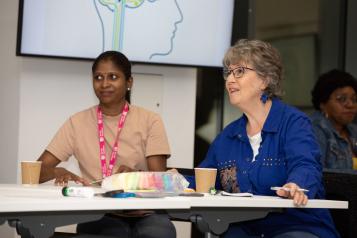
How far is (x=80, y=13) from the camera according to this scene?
12.7 feet

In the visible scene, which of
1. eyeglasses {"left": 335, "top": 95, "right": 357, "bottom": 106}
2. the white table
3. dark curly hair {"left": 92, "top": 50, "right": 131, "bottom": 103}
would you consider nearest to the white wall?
dark curly hair {"left": 92, "top": 50, "right": 131, "bottom": 103}

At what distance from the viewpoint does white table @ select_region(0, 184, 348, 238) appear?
1.79 m

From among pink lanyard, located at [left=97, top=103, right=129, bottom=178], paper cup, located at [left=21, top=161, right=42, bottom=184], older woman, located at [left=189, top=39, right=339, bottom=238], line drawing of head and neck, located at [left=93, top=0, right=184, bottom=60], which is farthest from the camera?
line drawing of head and neck, located at [left=93, top=0, right=184, bottom=60]

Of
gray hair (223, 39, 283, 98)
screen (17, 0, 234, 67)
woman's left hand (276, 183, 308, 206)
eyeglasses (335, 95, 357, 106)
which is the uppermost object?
screen (17, 0, 234, 67)

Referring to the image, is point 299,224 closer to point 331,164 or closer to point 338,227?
point 338,227

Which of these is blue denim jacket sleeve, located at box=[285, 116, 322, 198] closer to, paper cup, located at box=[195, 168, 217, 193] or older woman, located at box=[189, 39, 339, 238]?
older woman, located at box=[189, 39, 339, 238]

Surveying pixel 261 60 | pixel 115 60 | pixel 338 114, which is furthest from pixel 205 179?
pixel 338 114

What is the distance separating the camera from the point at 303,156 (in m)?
2.48

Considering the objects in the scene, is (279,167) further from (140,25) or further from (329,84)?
(329,84)

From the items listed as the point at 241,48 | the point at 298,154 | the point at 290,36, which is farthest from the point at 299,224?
the point at 290,36

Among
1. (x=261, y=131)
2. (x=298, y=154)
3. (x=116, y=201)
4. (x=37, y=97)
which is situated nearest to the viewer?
(x=116, y=201)

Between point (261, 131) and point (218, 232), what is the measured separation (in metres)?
0.65

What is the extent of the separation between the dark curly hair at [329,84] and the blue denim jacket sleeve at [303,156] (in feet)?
5.65

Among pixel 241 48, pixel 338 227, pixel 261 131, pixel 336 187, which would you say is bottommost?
pixel 338 227
